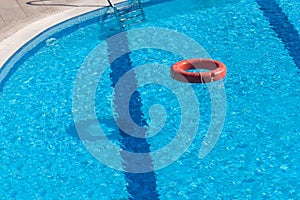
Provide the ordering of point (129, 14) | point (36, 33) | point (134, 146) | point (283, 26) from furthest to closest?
point (129, 14) < point (283, 26) < point (36, 33) < point (134, 146)

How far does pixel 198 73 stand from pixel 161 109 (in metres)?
1.04

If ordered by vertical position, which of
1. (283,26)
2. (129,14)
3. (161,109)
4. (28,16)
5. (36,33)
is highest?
(28,16)

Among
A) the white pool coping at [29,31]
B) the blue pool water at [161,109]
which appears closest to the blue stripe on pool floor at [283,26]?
the blue pool water at [161,109]

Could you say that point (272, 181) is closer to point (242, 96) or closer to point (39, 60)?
point (242, 96)

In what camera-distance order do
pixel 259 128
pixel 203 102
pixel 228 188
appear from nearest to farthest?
pixel 228 188 → pixel 259 128 → pixel 203 102

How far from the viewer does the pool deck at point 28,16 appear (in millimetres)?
12047

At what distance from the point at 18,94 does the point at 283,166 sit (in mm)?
5153

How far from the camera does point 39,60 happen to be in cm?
1194

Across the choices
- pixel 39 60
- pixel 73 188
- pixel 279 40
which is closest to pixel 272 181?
pixel 73 188

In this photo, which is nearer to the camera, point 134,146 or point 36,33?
point 134,146

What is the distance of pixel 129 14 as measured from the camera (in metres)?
13.4

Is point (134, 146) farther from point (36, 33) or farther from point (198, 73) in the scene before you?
point (36, 33)

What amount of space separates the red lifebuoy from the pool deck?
134 inches


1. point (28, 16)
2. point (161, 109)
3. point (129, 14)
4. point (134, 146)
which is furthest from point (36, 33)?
point (134, 146)
